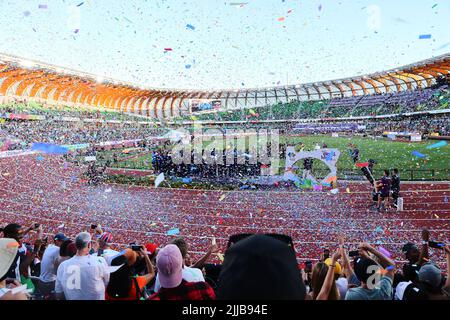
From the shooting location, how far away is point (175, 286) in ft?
8.25

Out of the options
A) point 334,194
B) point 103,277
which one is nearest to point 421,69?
point 334,194

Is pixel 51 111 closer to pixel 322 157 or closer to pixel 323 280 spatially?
pixel 322 157

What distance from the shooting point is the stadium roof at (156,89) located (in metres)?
50.8

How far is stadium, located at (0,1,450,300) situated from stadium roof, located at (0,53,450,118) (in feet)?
2.10

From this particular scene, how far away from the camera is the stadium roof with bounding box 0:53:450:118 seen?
50781mm

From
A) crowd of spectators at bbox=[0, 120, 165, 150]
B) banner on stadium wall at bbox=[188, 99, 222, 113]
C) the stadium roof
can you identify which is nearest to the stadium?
crowd of spectators at bbox=[0, 120, 165, 150]

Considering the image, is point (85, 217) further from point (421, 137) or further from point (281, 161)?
point (421, 137)

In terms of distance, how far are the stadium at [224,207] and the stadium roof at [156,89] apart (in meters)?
0.64

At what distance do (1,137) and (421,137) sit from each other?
45.8 metres

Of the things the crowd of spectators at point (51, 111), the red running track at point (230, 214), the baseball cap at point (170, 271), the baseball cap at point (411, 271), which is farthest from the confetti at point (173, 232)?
the crowd of spectators at point (51, 111)

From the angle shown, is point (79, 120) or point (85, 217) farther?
point (79, 120)

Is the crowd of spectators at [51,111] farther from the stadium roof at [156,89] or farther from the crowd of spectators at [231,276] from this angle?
the crowd of spectators at [231,276]

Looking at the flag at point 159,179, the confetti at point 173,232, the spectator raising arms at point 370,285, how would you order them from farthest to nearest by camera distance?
the flag at point 159,179
the confetti at point 173,232
the spectator raising arms at point 370,285

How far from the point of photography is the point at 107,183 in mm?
21391
